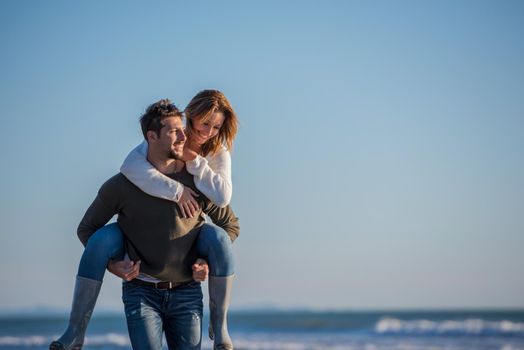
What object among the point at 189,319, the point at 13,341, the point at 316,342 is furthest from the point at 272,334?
the point at 189,319

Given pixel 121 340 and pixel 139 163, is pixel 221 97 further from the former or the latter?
pixel 121 340

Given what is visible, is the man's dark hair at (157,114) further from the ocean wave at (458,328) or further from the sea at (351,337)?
the ocean wave at (458,328)

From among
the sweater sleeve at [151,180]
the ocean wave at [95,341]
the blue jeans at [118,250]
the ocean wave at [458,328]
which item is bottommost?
the blue jeans at [118,250]

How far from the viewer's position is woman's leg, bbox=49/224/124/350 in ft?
13.5

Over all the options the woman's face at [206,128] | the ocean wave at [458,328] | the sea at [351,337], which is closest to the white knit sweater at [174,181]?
the woman's face at [206,128]

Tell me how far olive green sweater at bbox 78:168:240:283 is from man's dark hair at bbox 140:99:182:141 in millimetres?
264

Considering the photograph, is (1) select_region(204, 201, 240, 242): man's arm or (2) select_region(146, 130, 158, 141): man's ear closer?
(2) select_region(146, 130, 158, 141): man's ear

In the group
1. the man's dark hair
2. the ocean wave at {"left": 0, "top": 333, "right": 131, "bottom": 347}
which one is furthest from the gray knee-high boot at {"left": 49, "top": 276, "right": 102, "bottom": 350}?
the ocean wave at {"left": 0, "top": 333, "right": 131, "bottom": 347}

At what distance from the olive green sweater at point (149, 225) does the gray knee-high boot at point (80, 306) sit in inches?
8.8

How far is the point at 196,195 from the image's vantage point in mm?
4227

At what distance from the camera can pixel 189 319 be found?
432cm

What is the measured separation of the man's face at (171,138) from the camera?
13.5ft

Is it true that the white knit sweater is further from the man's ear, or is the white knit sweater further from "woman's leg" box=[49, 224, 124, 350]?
"woman's leg" box=[49, 224, 124, 350]

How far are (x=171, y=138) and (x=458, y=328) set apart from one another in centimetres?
2146
